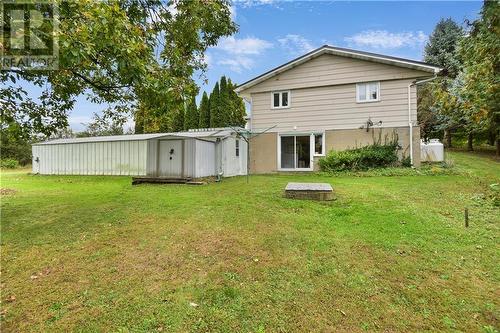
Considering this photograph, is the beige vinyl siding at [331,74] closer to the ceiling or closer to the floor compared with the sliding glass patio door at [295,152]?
closer to the ceiling

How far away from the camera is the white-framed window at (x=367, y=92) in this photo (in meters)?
14.2

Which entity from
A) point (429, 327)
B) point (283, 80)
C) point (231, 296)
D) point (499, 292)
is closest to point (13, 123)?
point (231, 296)

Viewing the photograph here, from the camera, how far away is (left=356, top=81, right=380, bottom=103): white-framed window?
14.2 meters

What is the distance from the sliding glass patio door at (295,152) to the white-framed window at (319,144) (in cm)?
32

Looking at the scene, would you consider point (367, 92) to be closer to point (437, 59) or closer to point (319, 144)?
point (319, 144)

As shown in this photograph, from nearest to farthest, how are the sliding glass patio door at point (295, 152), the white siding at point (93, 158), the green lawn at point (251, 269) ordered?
the green lawn at point (251, 269), the sliding glass patio door at point (295, 152), the white siding at point (93, 158)

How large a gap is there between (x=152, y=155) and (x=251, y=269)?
9.50 meters

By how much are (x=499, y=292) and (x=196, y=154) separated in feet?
33.1

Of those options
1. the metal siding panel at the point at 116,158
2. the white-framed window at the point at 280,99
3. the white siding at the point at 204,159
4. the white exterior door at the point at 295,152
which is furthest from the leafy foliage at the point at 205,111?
the white siding at the point at 204,159

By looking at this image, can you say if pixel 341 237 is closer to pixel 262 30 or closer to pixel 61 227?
pixel 61 227

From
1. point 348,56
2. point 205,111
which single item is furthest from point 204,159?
point 205,111

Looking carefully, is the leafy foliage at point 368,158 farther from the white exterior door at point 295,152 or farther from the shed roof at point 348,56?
the shed roof at point 348,56

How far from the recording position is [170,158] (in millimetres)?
11883

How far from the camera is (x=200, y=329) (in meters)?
2.66
